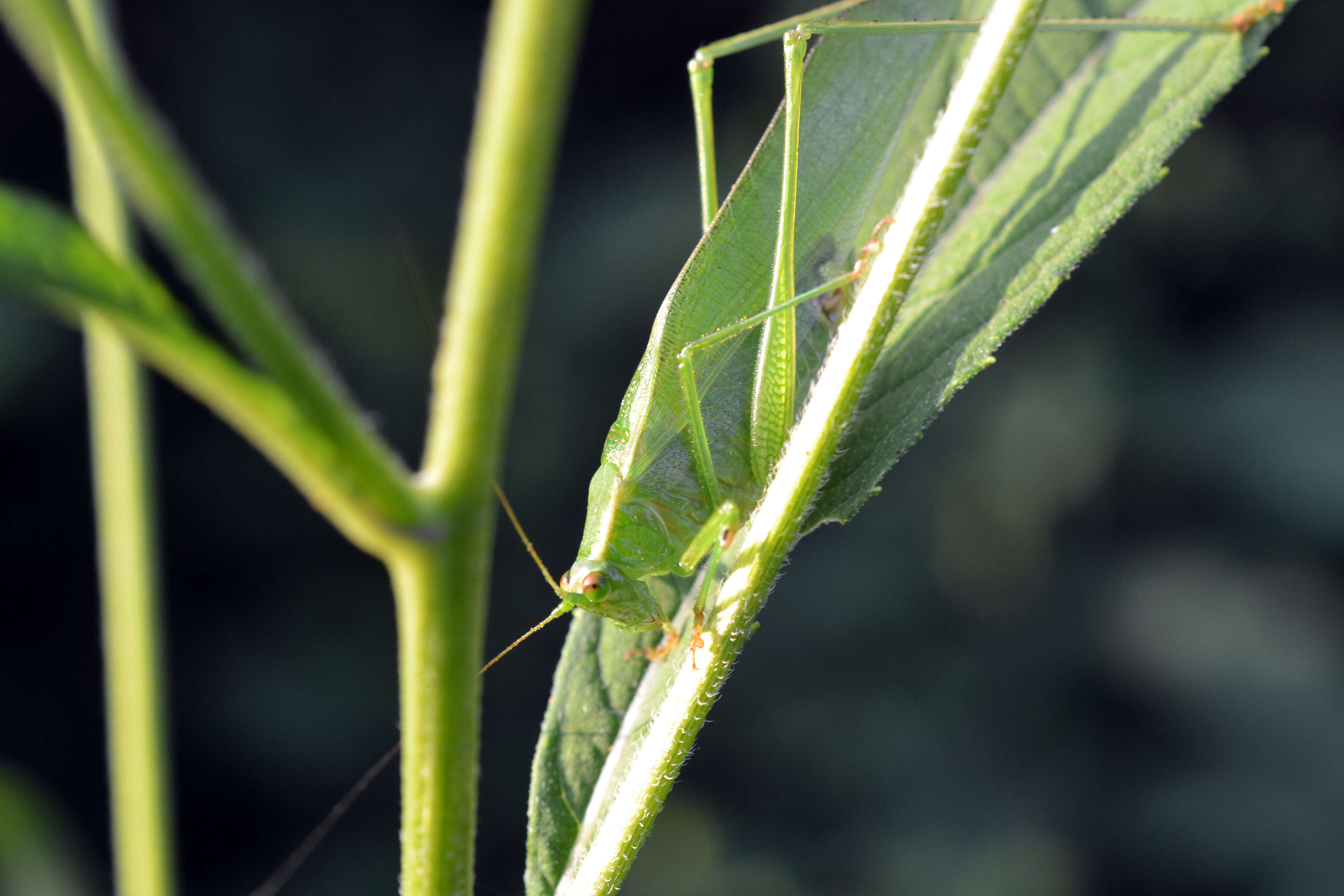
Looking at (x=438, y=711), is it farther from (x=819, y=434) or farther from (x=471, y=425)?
(x=819, y=434)

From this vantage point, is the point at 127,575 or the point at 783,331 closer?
the point at 127,575

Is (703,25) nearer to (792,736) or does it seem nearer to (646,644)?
(792,736)

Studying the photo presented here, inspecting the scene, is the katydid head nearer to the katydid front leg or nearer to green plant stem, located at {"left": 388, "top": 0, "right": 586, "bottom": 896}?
the katydid front leg

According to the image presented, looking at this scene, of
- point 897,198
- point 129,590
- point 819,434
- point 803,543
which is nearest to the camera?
point 819,434

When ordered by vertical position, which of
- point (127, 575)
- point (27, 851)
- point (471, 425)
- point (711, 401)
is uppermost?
point (711, 401)

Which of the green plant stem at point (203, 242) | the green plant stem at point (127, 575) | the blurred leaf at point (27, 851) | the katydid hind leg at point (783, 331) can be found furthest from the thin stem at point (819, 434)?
the blurred leaf at point (27, 851)

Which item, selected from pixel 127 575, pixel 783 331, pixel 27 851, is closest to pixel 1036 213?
pixel 783 331
